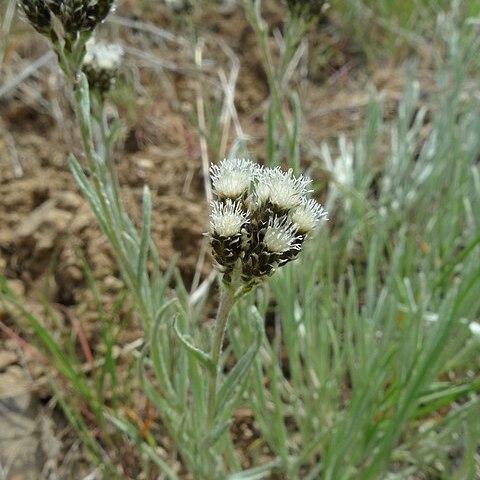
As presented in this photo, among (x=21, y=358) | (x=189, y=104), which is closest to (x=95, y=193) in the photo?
(x=21, y=358)

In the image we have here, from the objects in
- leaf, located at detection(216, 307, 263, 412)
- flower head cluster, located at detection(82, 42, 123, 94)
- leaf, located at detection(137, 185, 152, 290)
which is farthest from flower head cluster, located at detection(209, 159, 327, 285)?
flower head cluster, located at detection(82, 42, 123, 94)

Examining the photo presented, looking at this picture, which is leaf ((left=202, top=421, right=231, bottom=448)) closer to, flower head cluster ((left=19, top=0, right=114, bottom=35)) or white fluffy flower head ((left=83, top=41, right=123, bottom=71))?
flower head cluster ((left=19, top=0, right=114, bottom=35))

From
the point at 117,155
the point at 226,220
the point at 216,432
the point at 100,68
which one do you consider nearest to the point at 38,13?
the point at 100,68

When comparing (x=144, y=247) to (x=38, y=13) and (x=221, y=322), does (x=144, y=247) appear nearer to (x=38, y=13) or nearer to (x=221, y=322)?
(x=221, y=322)

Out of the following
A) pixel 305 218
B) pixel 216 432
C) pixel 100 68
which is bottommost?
pixel 216 432

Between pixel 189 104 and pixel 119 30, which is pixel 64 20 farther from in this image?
pixel 119 30

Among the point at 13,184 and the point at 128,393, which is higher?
the point at 13,184
